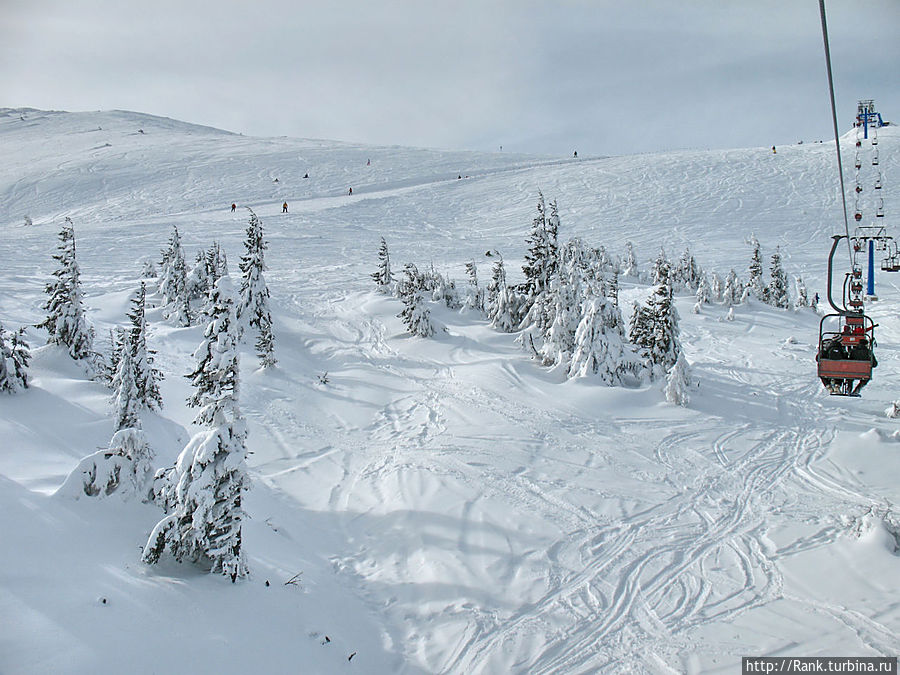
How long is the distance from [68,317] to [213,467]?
10.9 metres

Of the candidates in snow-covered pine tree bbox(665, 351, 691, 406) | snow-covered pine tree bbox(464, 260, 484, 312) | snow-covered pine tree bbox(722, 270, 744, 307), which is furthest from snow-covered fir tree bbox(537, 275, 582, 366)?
snow-covered pine tree bbox(722, 270, 744, 307)

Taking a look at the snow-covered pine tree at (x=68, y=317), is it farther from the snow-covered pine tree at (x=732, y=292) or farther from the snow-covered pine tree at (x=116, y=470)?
the snow-covered pine tree at (x=732, y=292)

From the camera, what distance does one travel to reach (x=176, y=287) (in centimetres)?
2692

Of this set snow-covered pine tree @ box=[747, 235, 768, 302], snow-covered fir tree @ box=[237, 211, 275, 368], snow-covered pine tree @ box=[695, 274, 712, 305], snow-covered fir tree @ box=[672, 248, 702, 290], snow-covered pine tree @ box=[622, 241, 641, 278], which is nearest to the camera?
snow-covered fir tree @ box=[237, 211, 275, 368]

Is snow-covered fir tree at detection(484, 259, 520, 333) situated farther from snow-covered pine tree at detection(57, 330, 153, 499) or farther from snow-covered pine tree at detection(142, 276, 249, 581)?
snow-covered pine tree at detection(142, 276, 249, 581)

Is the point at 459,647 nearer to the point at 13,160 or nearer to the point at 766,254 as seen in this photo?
the point at 766,254

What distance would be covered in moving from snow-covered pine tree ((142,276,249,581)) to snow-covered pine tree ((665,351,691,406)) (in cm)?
1359

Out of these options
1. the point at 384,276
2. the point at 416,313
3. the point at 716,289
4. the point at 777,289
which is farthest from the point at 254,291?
the point at 777,289

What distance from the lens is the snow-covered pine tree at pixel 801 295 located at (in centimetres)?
3691

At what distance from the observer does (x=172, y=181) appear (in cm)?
6719

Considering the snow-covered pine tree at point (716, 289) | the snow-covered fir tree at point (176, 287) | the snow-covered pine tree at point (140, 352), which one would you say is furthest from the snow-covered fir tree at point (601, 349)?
the snow-covered pine tree at point (716, 289)

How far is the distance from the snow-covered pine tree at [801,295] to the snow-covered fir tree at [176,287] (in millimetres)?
36221

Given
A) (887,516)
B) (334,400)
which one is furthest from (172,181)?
(887,516)

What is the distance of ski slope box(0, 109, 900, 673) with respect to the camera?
7391mm
